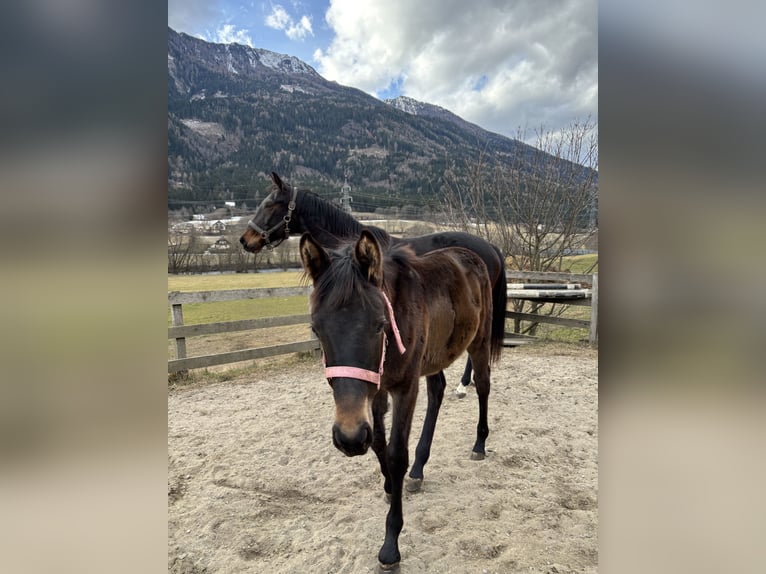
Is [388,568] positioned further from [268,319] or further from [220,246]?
[220,246]

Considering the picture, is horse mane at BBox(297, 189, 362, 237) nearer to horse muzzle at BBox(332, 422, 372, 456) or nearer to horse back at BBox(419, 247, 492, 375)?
horse back at BBox(419, 247, 492, 375)

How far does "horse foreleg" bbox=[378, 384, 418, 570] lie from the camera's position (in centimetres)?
223

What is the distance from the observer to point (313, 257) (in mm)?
1832

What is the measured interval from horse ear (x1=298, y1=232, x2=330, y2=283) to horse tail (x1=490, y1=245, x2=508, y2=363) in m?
2.94

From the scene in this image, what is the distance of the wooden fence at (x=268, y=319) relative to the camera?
17.9 feet

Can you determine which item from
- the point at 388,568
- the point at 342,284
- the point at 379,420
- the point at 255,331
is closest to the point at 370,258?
the point at 342,284

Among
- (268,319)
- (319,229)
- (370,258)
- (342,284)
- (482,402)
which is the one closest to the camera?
(342,284)

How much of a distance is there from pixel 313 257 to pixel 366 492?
2079 millimetres

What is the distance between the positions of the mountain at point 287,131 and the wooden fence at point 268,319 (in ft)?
154

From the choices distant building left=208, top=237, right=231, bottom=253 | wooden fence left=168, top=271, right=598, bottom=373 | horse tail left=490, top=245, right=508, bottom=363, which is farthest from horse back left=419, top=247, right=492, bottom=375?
distant building left=208, top=237, right=231, bottom=253
